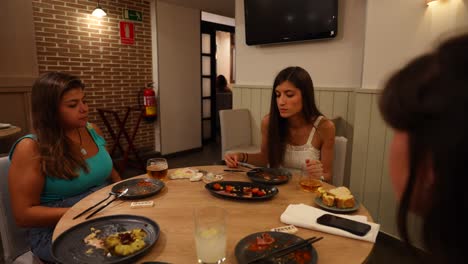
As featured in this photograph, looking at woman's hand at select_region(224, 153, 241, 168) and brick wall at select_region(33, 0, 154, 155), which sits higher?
brick wall at select_region(33, 0, 154, 155)

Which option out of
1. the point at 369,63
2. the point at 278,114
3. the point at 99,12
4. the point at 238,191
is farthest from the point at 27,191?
the point at 99,12

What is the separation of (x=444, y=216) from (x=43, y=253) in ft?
4.64

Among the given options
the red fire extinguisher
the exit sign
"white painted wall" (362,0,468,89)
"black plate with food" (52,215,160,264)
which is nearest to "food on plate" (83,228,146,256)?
"black plate with food" (52,215,160,264)

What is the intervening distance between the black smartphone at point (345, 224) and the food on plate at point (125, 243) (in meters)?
0.58

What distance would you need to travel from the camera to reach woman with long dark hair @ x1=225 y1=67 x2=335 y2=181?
1831 mm

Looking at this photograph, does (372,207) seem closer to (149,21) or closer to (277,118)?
(277,118)

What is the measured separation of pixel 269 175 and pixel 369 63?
1.54 m

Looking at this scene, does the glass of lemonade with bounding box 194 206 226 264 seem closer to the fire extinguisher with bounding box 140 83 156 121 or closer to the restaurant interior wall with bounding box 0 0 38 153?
the restaurant interior wall with bounding box 0 0 38 153

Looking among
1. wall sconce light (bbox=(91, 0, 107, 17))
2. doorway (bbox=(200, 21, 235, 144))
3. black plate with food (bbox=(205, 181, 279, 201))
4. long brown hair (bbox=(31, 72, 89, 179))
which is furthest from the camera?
doorway (bbox=(200, 21, 235, 144))

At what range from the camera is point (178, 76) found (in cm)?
530

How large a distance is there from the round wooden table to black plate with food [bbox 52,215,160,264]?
0.04m

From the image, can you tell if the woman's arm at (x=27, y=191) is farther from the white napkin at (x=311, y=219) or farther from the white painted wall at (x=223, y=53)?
the white painted wall at (x=223, y=53)

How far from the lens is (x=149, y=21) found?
4969 millimetres

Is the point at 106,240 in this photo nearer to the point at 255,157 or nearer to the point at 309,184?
the point at 309,184
